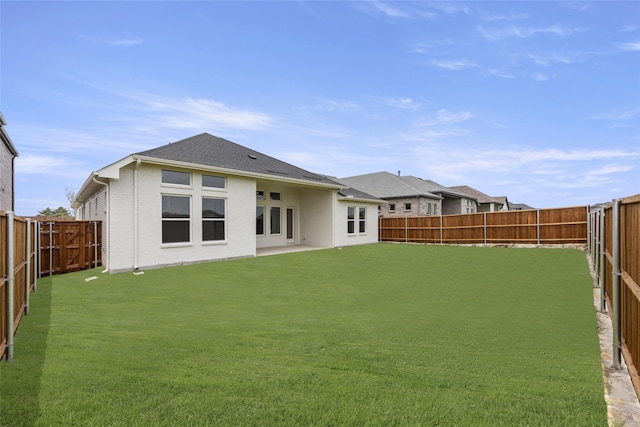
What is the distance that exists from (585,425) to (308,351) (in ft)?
8.61

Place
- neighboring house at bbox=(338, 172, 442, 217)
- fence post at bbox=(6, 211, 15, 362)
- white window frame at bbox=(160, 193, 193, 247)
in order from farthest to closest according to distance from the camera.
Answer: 1. neighboring house at bbox=(338, 172, 442, 217)
2. white window frame at bbox=(160, 193, 193, 247)
3. fence post at bbox=(6, 211, 15, 362)

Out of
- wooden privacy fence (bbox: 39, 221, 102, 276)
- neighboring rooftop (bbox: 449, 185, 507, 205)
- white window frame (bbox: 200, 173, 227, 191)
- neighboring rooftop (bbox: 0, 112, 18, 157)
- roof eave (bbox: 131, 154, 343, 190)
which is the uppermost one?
neighboring rooftop (bbox: 0, 112, 18, 157)

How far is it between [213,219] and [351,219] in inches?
399

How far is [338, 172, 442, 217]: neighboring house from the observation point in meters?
29.7

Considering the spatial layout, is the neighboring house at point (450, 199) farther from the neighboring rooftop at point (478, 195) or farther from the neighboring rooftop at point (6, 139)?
the neighboring rooftop at point (6, 139)

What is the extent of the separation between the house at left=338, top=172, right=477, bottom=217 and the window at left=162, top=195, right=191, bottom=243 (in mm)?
20866

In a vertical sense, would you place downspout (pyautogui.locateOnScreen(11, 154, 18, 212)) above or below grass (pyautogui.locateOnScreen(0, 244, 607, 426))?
above

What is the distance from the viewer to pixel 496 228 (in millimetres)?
21656

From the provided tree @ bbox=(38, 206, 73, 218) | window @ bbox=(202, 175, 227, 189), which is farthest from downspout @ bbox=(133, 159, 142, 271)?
tree @ bbox=(38, 206, 73, 218)

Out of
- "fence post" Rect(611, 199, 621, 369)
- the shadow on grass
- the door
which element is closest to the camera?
the shadow on grass

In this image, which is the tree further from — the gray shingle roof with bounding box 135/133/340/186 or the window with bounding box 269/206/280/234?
the window with bounding box 269/206/280/234

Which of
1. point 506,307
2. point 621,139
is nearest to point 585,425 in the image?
point 506,307

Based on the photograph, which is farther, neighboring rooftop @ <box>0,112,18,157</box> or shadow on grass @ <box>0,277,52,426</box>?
neighboring rooftop @ <box>0,112,18,157</box>

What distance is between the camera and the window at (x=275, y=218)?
19.6m
